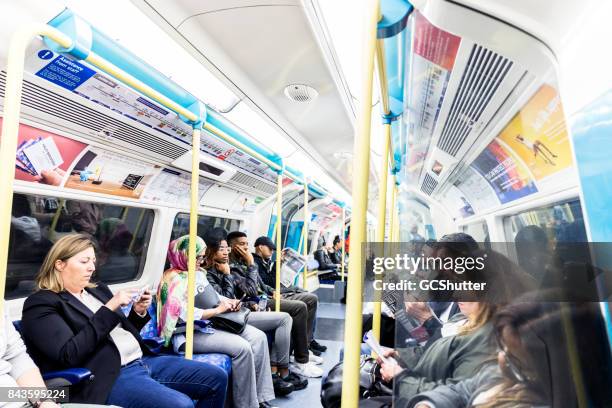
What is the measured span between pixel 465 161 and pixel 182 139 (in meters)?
2.53

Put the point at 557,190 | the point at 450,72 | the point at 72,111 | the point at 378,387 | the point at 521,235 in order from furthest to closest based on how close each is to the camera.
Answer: the point at 72,111 < the point at 450,72 < the point at 378,387 < the point at 557,190 < the point at 521,235

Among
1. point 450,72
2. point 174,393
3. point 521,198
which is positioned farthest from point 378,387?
point 450,72

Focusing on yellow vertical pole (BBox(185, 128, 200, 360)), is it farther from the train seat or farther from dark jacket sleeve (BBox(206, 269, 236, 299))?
dark jacket sleeve (BBox(206, 269, 236, 299))

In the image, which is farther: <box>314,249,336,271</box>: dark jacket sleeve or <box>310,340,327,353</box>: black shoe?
<box>314,249,336,271</box>: dark jacket sleeve

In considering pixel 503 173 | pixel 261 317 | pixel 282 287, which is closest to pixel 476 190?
pixel 503 173

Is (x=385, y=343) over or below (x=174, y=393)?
over

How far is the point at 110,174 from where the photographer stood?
3139 mm

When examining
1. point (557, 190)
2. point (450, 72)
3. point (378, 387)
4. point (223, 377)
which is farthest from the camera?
point (223, 377)

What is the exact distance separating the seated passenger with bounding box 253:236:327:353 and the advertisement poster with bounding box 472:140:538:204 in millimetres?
3839

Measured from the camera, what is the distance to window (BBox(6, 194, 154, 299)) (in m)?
2.68

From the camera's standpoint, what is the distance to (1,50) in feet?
5.51

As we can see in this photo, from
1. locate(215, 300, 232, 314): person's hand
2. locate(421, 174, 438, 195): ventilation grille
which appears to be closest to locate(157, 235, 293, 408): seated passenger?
locate(215, 300, 232, 314): person's hand

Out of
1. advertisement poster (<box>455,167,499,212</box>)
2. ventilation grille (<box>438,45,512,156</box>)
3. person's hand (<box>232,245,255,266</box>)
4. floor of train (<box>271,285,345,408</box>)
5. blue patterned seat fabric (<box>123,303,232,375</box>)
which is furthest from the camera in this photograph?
person's hand (<box>232,245,255,266</box>)

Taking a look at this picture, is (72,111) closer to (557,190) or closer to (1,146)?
(1,146)
